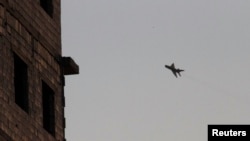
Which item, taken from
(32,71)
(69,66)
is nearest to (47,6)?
(69,66)

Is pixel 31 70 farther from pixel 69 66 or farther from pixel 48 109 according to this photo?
pixel 69 66

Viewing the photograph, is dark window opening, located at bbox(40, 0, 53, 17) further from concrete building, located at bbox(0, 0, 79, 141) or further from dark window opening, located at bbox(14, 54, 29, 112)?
dark window opening, located at bbox(14, 54, 29, 112)

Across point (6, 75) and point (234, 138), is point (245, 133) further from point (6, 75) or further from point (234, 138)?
point (6, 75)

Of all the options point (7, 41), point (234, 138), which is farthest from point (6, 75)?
point (234, 138)

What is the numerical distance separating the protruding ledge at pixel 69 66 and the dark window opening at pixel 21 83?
4529 mm

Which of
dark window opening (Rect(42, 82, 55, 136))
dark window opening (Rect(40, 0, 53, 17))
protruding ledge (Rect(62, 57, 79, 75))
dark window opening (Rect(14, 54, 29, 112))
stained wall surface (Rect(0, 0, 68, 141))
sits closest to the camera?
stained wall surface (Rect(0, 0, 68, 141))

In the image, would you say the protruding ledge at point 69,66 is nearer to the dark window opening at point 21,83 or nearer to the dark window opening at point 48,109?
the dark window opening at point 48,109

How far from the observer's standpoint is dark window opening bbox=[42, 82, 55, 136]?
126 metres

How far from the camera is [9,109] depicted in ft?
395

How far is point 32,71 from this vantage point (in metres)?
124

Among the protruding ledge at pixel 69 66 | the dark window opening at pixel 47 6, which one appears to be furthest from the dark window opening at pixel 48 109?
the dark window opening at pixel 47 6

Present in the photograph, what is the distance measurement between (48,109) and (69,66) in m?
2.47

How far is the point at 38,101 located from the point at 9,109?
4.12m

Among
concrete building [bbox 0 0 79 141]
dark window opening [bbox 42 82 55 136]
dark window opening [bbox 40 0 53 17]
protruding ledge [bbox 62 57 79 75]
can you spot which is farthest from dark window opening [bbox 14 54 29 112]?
dark window opening [bbox 40 0 53 17]
